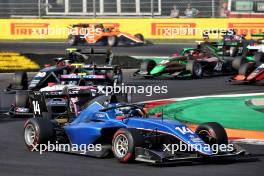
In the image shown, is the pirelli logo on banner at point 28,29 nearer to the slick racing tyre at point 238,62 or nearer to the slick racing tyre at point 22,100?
the slick racing tyre at point 238,62

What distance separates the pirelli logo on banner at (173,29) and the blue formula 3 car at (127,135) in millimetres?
32339

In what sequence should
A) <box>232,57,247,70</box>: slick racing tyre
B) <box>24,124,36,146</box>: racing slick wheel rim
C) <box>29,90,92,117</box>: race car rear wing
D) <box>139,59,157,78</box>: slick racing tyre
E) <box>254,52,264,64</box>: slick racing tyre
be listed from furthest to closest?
<box>254,52,264,64</box>: slick racing tyre < <box>232,57,247,70</box>: slick racing tyre < <box>139,59,157,78</box>: slick racing tyre < <box>29,90,92,117</box>: race car rear wing < <box>24,124,36,146</box>: racing slick wheel rim

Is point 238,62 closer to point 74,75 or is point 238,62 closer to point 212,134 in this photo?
point 74,75

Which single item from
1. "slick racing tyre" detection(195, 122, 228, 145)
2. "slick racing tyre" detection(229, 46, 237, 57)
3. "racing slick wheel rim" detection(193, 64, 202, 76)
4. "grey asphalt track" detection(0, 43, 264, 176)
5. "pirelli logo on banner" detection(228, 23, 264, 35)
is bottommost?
"racing slick wheel rim" detection(193, 64, 202, 76)

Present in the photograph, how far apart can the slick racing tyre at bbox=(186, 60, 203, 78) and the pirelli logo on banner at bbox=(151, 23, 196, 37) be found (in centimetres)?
1765

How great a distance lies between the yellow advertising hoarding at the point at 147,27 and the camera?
144ft

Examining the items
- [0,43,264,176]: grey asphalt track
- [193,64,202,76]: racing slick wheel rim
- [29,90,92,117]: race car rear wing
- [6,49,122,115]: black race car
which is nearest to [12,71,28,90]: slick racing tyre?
[6,49,122,115]: black race car

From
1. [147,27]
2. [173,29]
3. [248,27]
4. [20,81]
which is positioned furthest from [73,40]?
[20,81]

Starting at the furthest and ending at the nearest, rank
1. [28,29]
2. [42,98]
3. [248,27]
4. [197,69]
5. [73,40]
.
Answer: [28,29], [248,27], [73,40], [197,69], [42,98]

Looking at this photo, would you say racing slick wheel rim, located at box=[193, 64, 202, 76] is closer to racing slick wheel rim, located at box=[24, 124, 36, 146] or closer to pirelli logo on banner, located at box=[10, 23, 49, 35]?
racing slick wheel rim, located at box=[24, 124, 36, 146]

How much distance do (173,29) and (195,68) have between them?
60.7ft

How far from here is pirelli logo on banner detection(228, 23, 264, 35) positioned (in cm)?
4316

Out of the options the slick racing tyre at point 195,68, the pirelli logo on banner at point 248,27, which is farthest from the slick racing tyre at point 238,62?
the pirelli logo on banner at point 248,27

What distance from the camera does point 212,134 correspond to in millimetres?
11750
